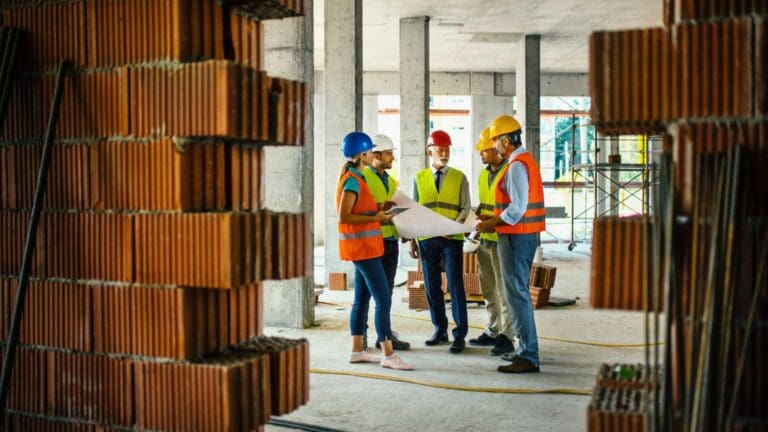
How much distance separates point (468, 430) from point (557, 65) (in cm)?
2011

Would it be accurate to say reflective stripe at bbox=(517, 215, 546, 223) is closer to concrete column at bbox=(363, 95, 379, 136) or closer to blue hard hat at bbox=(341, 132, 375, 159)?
blue hard hat at bbox=(341, 132, 375, 159)

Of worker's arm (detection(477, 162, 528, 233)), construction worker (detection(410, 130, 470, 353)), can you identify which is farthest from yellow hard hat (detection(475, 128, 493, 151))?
worker's arm (detection(477, 162, 528, 233))

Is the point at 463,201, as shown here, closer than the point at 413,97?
Yes

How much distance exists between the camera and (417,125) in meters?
15.9

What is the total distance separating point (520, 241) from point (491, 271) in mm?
1633

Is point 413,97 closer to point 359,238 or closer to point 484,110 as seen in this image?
point 484,110

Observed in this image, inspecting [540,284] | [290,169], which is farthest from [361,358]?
[540,284]

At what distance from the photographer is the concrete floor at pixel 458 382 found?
15.8 feet

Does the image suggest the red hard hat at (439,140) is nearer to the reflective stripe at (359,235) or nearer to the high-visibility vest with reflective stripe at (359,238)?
the high-visibility vest with reflective stripe at (359,238)

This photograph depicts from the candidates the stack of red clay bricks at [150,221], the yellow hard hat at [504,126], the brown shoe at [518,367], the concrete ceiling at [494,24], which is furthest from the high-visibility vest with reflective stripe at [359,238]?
the concrete ceiling at [494,24]

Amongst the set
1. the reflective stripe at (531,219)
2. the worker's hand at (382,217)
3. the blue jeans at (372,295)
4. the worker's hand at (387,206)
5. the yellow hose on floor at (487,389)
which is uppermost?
the worker's hand at (387,206)

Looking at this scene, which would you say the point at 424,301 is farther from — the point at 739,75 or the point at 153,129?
the point at 739,75

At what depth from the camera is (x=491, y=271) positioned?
7.71m

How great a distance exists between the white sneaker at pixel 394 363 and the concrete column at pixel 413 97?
9925mm
